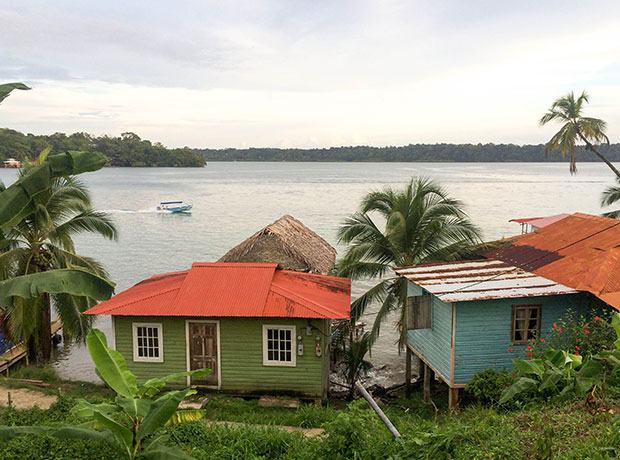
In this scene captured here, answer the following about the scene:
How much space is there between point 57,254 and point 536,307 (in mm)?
15933

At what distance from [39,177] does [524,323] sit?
1158 cm

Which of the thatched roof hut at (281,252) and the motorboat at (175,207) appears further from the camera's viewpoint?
the motorboat at (175,207)

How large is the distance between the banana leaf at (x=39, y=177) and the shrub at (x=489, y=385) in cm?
978

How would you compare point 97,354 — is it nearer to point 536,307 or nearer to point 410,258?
point 536,307

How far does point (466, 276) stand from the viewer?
50.0ft

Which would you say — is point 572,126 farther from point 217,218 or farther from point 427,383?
point 217,218

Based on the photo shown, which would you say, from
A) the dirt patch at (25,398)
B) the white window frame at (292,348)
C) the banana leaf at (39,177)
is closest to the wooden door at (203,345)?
the white window frame at (292,348)

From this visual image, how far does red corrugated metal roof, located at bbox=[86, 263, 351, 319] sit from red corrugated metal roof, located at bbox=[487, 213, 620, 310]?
583cm

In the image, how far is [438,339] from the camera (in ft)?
47.5

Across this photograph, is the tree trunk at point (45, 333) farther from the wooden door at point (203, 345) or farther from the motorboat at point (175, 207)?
the motorboat at point (175, 207)

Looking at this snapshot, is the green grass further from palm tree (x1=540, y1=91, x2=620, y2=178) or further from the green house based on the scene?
palm tree (x1=540, y1=91, x2=620, y2=178)

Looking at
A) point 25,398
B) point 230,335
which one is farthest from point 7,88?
point 25,398

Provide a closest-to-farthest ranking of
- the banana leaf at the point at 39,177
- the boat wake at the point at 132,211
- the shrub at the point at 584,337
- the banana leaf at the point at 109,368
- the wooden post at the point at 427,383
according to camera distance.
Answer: the banana leaf at the point at 109,368
the banana leaf at the point at 39,177
the shrub at the point at 584,337
the wooden post at the point at 427,383
the boat wake at the point at 132,211

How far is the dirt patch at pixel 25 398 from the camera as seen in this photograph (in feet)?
45.2
